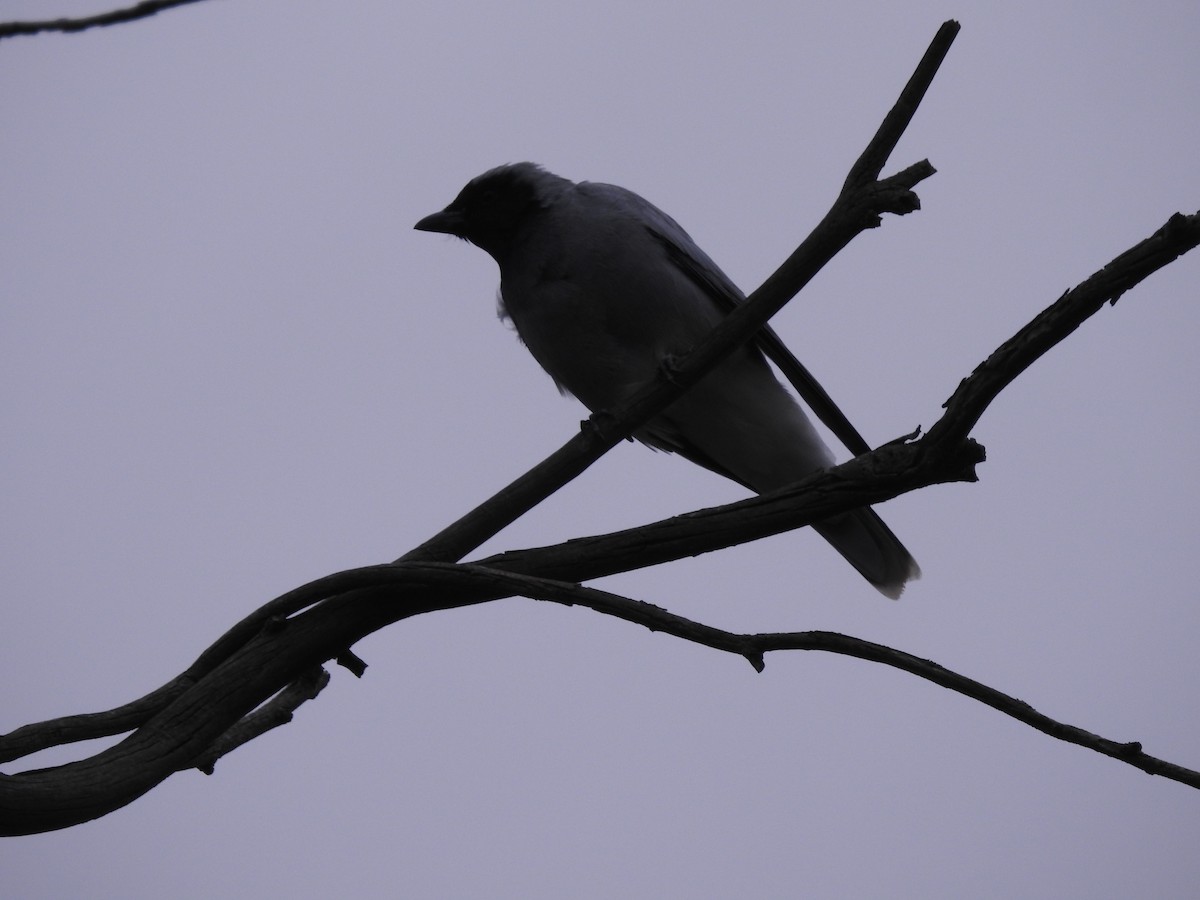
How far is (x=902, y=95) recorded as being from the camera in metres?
2.30

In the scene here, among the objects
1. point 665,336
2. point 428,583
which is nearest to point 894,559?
point 665,336

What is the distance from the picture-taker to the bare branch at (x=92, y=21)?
1.40 m

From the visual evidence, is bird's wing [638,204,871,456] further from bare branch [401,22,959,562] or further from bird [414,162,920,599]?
bare branch [401,22,959,562]

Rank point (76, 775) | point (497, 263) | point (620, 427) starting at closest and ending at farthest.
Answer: point (76, 775) < point (620, 427) < point (497, 263)

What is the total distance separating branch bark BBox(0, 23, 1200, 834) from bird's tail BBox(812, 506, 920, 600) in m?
2.04

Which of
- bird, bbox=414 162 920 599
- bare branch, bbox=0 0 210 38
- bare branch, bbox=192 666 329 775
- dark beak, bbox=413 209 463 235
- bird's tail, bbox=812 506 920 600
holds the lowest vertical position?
bare branch, bbox=192 666 329 775

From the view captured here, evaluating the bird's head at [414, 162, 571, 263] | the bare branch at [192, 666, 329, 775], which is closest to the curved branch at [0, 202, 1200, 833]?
the bare branch at [192, 666, 329, 775]

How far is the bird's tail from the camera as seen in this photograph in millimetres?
4254

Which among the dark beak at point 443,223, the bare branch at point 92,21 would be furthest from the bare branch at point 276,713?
the dark beak at point 443,223

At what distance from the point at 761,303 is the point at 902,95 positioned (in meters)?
0.52

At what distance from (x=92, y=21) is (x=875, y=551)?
352 cm

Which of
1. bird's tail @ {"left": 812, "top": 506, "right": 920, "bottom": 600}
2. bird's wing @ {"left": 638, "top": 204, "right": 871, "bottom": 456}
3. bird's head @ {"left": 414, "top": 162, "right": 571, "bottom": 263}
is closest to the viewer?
bird's wing @ {"left": 638, "top": 204, "right": 871, "bottom": 456}

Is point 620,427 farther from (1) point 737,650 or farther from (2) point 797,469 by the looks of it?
(2) point 797,469

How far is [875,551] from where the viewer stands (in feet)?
14.1
